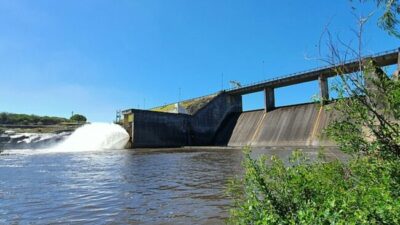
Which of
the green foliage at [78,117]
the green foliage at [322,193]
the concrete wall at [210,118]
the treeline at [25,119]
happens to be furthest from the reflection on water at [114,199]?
the green foliage at [78,117]

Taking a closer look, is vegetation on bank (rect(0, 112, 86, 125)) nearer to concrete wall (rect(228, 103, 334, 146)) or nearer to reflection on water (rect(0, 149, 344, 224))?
concrete wall (rect(228, 103, 334, 146))

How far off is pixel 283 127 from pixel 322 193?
37.5 metres

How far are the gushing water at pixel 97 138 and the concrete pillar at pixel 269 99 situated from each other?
17.4m

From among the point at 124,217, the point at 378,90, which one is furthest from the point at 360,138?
the point at 124,217

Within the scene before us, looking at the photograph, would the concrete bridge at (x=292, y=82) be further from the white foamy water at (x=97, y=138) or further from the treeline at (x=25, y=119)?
the treeline at (x=25, y=119)

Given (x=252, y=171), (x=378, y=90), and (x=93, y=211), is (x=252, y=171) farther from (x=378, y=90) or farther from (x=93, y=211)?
(x=93, y=211)

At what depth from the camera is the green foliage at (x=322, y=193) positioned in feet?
10.1

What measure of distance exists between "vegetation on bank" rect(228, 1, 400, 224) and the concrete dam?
103ft

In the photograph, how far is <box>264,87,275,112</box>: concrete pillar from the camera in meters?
45.0

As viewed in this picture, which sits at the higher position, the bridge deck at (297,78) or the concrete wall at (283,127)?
the bridge deck at (297,78)

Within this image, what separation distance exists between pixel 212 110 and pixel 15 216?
43.2 metres

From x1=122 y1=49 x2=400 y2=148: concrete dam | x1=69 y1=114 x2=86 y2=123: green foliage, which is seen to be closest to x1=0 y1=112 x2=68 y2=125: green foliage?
x1=69 y1=114 x2=86 y2=123: green foliage

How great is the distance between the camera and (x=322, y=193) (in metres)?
3.85

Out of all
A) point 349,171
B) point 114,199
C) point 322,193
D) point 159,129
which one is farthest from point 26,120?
point 322,193
